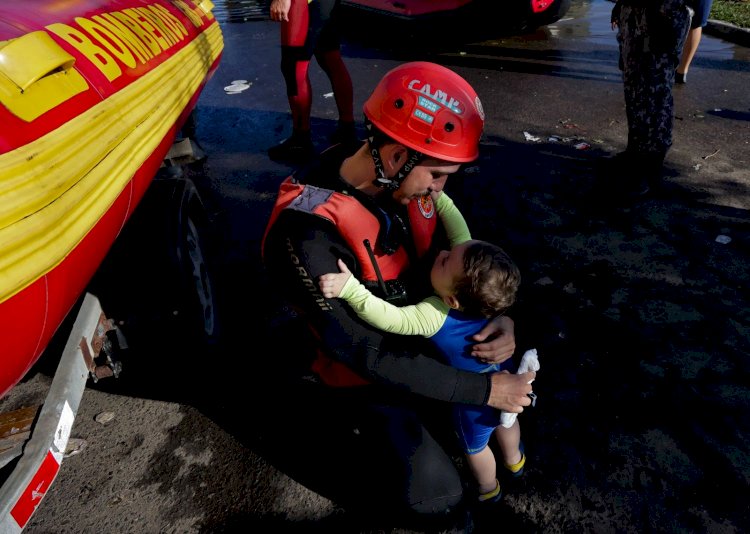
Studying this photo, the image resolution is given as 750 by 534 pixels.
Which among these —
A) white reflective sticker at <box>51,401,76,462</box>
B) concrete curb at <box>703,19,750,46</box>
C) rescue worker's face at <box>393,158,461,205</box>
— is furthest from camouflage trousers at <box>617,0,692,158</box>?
concrete curb at <box>703,19,750,46</box>

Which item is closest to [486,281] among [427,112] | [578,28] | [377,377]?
[377,377]

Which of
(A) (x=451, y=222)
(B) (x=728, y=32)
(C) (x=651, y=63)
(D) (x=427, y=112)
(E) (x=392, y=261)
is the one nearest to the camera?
(D) (x=427, y=112)

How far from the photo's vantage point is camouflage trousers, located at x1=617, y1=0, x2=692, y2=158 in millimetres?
3758

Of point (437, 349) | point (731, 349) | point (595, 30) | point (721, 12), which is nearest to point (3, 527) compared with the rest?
point (437, 349)

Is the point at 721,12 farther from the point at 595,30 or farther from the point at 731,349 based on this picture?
the point at 731,349

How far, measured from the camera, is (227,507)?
225 cm

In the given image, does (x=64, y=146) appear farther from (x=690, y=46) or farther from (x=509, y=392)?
(x=690, y=46)

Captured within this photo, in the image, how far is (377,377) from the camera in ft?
6.13

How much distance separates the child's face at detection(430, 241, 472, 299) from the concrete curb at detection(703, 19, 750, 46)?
9213 millimetres

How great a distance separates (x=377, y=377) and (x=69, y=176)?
1331 millimetres

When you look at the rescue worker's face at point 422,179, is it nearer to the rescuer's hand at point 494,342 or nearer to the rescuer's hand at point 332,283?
the rescuer's hand at point 332,283

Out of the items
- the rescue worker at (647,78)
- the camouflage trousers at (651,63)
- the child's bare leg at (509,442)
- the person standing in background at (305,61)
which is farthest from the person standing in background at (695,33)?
the child's bare leg at (509,442)

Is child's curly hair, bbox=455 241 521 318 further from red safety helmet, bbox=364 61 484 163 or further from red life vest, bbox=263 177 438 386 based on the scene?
red safety helmet, bbox=364 61 484 163

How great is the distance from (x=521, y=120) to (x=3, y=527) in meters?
6.00
